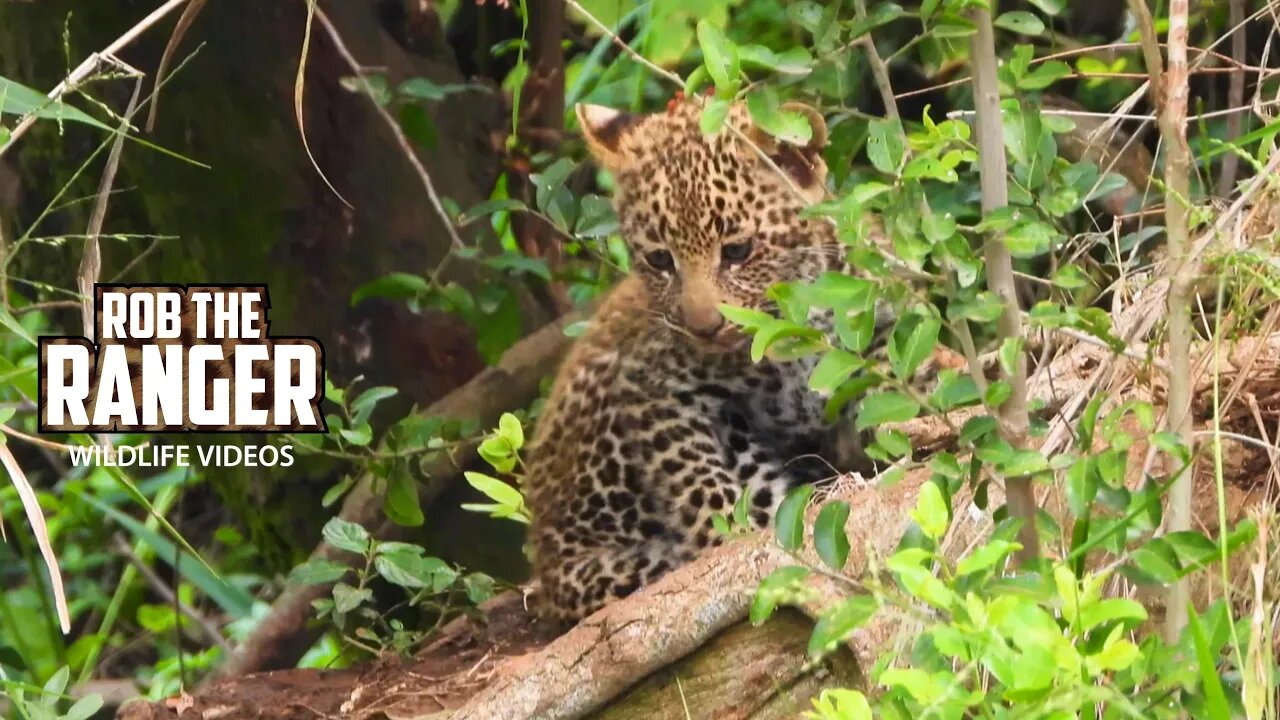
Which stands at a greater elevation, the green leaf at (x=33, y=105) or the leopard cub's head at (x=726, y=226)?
the green leaf at (x=33, y=105)

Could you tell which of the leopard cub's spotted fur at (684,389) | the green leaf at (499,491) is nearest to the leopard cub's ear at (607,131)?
the leopard cub's spotted fur at (684,389)

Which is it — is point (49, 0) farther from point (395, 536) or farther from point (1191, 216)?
point (1191, 216)

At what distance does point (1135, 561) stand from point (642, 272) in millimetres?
1593

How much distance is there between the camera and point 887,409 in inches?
72.8

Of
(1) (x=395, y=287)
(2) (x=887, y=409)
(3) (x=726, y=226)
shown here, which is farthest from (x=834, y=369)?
(1) (x=395, y=287)

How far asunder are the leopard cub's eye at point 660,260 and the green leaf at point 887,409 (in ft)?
4.11

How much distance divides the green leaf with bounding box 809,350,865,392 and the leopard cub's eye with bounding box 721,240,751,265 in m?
1.21

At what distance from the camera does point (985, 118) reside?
1902 mm

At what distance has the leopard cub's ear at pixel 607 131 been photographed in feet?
10.6

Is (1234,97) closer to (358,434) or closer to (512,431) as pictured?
(512,431)

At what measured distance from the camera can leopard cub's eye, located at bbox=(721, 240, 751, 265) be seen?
9.91 ft

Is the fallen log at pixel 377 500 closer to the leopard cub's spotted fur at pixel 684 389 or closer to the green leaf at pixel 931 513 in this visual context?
the leopard cub's spotted fur at pixel 684 389

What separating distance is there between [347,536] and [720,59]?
1.79m

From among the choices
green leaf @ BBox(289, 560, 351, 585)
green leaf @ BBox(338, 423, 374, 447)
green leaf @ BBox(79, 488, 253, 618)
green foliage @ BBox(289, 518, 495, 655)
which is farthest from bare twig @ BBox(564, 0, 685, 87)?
green leaf @ BBox(79, 488, 253, 618)
